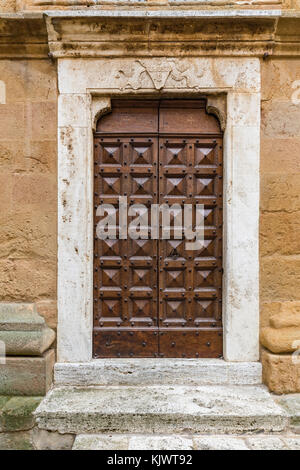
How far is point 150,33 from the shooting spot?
3.32 meters

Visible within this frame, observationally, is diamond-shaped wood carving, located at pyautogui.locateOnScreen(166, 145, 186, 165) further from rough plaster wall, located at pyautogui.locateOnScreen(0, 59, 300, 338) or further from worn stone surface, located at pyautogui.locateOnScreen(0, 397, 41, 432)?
worn stone surface, located at pyautogui.locateOnScreen(0, 397, 41, 432)

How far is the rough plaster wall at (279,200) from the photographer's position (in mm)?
3428

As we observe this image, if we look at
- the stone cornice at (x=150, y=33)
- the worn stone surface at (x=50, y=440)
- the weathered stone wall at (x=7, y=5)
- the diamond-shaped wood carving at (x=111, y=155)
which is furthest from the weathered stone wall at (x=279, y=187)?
the weathered stone wall at (x=7, y=5)

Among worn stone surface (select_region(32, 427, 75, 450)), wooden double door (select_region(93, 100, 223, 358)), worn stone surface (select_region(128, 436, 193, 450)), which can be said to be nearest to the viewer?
worn stone surface (select_region(128, 436, 193, 450))

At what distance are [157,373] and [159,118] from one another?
2.45 m

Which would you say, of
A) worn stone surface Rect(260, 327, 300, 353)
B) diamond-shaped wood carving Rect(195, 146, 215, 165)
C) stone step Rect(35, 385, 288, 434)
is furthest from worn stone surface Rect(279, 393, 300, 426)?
diamond-shaped wood carving Rect(195, 146, 215, 165)

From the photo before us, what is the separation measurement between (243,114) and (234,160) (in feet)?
1.44

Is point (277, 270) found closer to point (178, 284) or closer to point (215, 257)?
point (215, 257)

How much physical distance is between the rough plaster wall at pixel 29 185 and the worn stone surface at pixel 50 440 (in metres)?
1.09

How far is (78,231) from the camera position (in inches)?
135

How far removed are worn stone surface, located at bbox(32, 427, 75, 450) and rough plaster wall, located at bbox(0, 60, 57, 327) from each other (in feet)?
3.59

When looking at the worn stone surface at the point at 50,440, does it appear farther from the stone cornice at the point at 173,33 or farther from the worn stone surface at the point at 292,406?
the stone cornice at the point at 173,33

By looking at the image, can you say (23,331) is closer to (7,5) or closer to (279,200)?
(279,200)

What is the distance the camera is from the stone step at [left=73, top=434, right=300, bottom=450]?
270 centimetres
